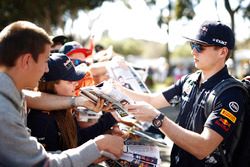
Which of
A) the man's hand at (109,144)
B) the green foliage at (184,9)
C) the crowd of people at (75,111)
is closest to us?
the crowd of people at (75,111)

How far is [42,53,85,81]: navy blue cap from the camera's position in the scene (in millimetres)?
3076

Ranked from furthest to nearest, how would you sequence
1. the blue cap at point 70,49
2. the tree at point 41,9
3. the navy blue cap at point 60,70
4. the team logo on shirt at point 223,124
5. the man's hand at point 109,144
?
the tree at point 41,9 < the blue cap at point 70,49 < the navy blue cap at point 60,70 < the team logo on shirt at point 223,124 < the man's hand at point 109,144

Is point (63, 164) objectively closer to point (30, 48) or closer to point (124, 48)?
point (30, 48)

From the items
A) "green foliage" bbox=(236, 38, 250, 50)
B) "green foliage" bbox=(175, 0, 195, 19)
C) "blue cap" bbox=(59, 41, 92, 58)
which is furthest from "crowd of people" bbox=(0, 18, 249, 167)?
"green foliage" bbox=(236, 38, 250, 50)

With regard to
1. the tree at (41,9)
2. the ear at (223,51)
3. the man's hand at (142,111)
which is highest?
the ear at (223,51)

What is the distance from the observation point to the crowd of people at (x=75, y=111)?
2.15 meters

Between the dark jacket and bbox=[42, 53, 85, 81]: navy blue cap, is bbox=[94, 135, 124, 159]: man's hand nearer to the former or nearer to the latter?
the dark jacket

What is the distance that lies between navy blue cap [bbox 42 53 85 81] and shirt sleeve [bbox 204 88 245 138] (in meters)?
1.08

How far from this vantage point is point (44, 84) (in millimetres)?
3137

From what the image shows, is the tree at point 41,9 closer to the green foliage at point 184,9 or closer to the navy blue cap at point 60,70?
the green foliage at point 184,9

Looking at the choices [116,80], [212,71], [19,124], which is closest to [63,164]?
[19,124]

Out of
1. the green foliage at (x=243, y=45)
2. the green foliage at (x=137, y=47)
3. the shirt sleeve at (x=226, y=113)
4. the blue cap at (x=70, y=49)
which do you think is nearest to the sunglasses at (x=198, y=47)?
the shirt sleeve at (x=226, y=113)

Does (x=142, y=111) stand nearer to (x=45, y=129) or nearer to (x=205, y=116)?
(x=205, y=116)

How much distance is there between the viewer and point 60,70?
122 inches
